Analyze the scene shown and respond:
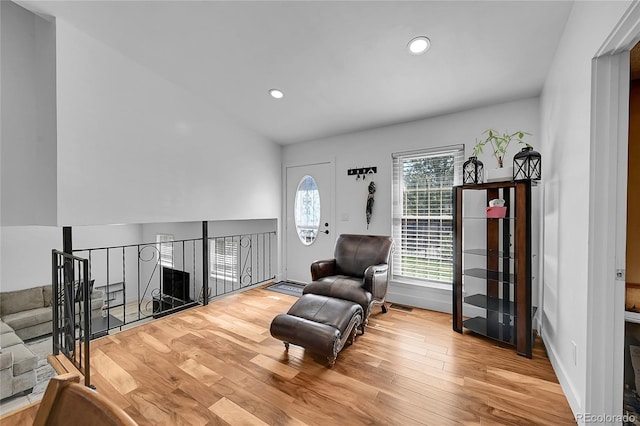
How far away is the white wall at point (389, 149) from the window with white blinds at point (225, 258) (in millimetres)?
1895

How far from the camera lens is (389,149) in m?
3.54

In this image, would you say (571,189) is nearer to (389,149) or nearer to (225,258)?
(389,149)

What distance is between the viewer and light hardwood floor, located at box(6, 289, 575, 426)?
1623 millimetres

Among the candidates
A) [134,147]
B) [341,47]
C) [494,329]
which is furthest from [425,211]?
[134,147]

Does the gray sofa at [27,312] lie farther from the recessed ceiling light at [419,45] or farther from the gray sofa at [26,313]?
the recessed ceiling light at [419,45]

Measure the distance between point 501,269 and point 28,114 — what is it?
465 cm

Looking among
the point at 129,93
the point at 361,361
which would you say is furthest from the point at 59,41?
the point at 361,361

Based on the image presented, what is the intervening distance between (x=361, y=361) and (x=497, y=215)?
180 cm

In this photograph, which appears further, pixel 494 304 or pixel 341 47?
pixel 494 304

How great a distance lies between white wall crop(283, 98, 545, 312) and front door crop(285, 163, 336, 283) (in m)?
0.16

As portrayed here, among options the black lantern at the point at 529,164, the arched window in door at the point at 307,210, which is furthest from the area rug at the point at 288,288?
the black lantern at the point at 529,164

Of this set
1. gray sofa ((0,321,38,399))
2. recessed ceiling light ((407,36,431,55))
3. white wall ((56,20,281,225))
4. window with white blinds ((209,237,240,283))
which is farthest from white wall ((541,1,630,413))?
gray sofa ((0,321,38,399))

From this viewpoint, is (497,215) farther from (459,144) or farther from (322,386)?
(322,386)

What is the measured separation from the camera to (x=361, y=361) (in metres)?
2.19
